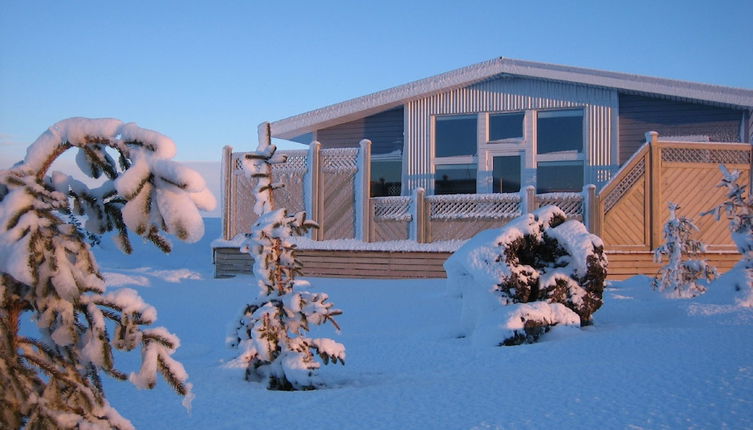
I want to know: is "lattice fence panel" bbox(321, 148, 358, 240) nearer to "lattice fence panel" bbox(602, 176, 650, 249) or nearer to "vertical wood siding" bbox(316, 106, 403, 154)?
"vertical wood siding" bbox(316, 106, 403, 154)

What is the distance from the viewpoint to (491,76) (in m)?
17.0

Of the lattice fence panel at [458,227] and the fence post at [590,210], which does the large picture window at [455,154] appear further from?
the fence post at [590,210]

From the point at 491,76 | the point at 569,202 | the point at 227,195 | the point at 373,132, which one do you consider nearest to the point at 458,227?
the point at 569,202

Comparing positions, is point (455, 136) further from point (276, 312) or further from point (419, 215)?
point (276, 312)

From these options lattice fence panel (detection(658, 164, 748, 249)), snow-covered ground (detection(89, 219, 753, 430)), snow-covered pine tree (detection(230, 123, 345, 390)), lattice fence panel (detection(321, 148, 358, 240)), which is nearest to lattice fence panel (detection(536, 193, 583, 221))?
lattice fence panel (detection(658, 164, 748, 249))

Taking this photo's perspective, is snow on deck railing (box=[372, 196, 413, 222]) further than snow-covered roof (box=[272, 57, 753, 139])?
No

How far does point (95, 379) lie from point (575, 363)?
458 centimetres

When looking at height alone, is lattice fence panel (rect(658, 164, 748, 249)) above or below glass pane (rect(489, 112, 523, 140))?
below

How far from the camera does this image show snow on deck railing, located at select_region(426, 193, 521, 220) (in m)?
14.3

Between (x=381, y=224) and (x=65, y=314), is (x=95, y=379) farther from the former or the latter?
(x=381, y=224)

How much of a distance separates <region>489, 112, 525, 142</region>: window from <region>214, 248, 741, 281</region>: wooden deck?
15.8ft

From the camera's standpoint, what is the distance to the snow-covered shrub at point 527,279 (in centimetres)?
707

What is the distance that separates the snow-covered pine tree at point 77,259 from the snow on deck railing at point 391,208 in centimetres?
1283

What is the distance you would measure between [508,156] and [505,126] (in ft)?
2.87
